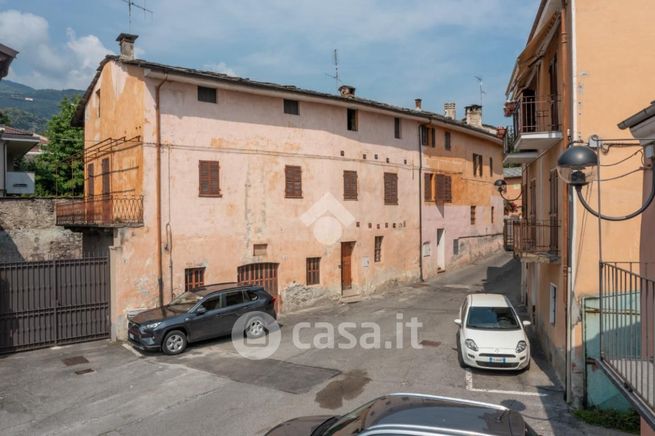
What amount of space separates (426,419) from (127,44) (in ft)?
56.8

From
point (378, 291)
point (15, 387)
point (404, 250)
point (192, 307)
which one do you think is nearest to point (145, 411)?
point (15, 387)

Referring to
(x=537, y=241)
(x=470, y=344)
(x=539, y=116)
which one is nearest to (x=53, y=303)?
(x=470, y=344)

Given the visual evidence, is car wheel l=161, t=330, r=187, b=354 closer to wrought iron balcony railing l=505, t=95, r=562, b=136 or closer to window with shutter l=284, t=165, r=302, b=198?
window with shutter l=284, t=165, r=302, b=198

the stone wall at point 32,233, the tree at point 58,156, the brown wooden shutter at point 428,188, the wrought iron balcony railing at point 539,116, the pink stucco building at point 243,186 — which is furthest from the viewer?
the tree at point 58,156

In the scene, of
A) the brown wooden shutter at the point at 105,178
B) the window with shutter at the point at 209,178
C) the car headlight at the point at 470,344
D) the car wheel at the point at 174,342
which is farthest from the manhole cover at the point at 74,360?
the car headlight at the point at 470,344

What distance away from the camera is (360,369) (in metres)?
12.1

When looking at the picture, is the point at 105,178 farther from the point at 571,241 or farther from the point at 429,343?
the point at 571,241

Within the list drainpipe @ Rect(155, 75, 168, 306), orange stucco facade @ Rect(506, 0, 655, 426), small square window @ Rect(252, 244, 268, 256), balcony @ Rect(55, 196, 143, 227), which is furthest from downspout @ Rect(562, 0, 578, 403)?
balcony @ Rect(55, 196, 143, 227)

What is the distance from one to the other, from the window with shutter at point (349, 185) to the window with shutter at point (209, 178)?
6174 mm

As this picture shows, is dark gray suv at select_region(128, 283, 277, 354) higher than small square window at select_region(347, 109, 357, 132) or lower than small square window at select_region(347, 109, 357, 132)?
lower

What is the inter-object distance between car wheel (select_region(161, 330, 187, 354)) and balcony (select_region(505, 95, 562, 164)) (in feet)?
33.9

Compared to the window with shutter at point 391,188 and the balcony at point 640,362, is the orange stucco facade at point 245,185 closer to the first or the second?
the window with shutter at point 391,188

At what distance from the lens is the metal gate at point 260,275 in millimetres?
18438

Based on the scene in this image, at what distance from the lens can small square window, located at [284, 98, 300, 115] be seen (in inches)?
774
